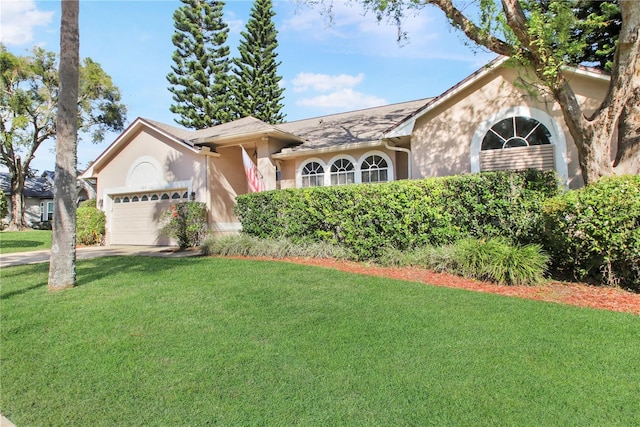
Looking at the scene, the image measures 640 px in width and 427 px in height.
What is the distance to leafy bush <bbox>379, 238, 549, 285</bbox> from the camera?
6.69 m

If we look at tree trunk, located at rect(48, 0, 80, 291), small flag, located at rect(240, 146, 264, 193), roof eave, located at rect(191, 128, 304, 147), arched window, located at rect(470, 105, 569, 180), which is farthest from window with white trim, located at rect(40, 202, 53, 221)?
arched window, located at rect(470, 105, 569, 180)

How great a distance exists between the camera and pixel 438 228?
27.8 feet

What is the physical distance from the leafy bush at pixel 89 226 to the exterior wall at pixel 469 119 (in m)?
14.5

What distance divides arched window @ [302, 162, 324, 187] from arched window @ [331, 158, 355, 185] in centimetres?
49

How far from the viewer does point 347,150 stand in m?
13.2

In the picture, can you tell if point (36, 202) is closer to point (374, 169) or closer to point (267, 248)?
point (267, 248)

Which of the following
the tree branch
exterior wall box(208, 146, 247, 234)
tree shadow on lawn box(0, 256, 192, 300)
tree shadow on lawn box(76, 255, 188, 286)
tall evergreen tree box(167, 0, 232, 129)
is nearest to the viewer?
tree shadow on lawn box(0, 256, 192, 300)

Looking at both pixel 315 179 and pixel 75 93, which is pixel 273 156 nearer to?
pixel 315 179

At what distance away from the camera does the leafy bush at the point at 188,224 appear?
1350cm

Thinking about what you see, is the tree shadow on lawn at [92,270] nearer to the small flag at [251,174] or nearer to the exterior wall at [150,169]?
the small flag at [251,174]

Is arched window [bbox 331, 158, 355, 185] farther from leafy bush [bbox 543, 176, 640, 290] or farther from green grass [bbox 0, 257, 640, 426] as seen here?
green grass [bbox 0, 257, 640, 426]

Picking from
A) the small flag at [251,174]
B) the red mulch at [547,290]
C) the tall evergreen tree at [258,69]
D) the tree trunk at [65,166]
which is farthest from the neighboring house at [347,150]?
the tall evergreen tree at [258,69]

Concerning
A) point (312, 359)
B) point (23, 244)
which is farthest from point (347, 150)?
point (23, 244)

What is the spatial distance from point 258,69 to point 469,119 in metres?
24.2
